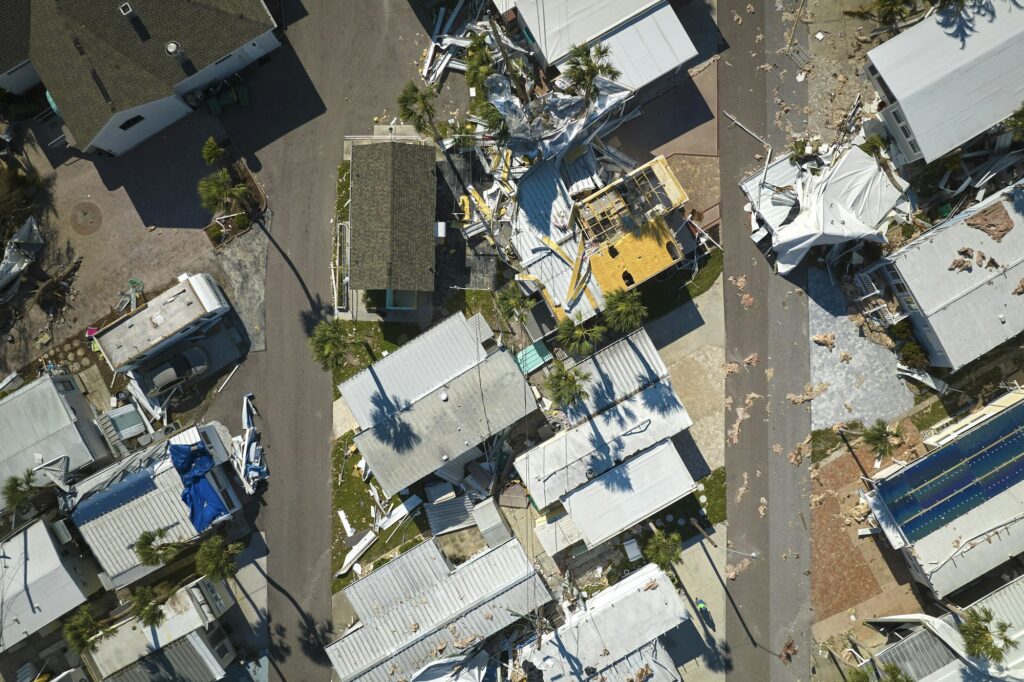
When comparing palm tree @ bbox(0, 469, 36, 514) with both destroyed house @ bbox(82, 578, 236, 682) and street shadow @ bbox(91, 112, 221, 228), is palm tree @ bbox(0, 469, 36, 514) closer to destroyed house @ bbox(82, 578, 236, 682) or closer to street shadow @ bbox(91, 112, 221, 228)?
destroyed house @ bbox(82, 578, 236, 682)

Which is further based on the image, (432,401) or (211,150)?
(211,150)

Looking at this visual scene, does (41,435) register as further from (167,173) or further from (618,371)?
(618,371)

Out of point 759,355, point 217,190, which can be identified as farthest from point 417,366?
point 759,355

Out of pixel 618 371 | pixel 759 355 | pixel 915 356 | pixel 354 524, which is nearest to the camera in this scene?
pixel 618 371

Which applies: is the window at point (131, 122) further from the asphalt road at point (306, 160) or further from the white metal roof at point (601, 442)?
the white metal roof at point (601, 442)

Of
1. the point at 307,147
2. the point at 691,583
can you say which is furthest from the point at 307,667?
the point at 307,147

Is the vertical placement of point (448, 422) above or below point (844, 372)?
above

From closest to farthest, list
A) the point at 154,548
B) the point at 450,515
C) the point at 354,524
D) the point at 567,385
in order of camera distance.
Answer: the point at 567,385 → the point at 154,548 → the point at 450,515 → the point at 354,524

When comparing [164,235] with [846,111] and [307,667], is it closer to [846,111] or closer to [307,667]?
[307,667]
